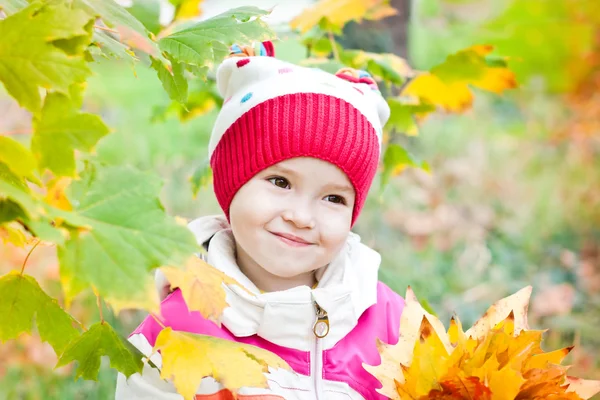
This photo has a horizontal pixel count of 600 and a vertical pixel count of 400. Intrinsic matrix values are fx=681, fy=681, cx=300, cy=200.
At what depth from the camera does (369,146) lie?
1.17m

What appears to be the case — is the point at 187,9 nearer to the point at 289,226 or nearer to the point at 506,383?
the point at 289,226

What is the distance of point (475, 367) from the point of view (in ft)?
3.01

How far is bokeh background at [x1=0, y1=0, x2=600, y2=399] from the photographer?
2.10 m

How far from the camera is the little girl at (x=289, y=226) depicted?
1.10 m

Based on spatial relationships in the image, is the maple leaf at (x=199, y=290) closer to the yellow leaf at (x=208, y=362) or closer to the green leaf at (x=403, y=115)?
the yellow leaf at (x=208, y=362)

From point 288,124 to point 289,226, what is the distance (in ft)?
A: 0.54

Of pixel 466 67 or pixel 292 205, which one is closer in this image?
pixel 292 205

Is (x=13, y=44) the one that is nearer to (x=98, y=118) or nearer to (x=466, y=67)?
(x=98, y=118)

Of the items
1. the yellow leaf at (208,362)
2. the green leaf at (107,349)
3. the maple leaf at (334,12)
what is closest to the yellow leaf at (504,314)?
the yellow leaf at (208,362)

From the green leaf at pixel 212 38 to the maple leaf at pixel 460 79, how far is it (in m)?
0.68

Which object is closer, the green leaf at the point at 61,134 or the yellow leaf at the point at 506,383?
the green leaf at the point at 61,134

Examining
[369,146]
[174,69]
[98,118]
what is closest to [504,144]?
[369,146]

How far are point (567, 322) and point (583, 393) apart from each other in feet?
5.72

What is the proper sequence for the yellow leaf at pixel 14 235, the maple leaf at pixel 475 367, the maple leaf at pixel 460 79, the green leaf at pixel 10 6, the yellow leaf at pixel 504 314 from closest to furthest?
1. the green leaf at pixel 10 6
2. the yellow leaf at pixel 14 235
3. the maple leaf at pixel 475 367
4. the yellow leaf at pixel 504 314
5. the maple leaf at pixel 460 79
